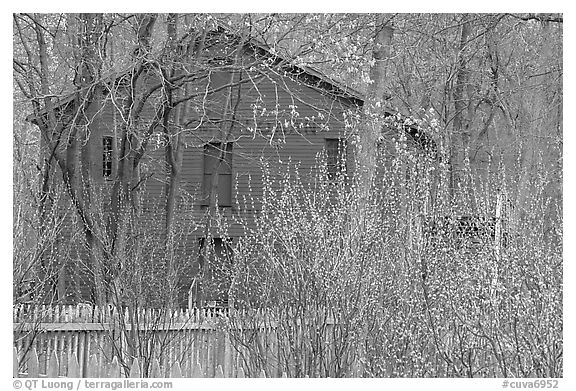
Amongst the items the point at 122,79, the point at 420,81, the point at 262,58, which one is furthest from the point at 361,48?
the point at 420,81

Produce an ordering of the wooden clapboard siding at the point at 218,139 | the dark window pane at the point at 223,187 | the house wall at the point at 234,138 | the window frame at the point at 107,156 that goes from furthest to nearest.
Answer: the dark window pane at the point at 223,187 → the window frame at the point at 107,156 → the house wall at the point at 234,138 → the wooden clapboard siding at the point at 218,139

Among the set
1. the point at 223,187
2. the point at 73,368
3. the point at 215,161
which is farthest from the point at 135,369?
the point at 223,187

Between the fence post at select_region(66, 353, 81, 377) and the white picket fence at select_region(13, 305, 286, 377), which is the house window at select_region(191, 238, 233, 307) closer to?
the white picket fence at select_region(13, 305, 286, 377)

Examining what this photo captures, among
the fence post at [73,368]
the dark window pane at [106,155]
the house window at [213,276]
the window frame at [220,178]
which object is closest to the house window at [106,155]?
the dark window pane at [106,155]

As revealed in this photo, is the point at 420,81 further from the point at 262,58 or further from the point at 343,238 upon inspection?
the point at 343,238

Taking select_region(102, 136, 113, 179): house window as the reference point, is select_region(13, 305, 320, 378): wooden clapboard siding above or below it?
below

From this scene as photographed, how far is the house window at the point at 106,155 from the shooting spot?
41.5ft

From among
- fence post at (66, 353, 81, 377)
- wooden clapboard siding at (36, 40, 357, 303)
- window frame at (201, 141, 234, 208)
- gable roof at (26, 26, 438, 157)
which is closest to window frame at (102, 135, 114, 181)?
wooden clapboard siding at (36, 40, 357, 303)

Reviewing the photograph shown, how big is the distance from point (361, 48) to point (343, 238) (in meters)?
5.72

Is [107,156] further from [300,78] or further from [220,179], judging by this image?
[300,78]

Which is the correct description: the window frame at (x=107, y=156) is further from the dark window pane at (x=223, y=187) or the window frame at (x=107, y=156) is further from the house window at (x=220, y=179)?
the dark window pane at (x=223, y=187)

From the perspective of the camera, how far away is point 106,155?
12.9 meters

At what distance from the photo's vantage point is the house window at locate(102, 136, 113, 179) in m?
12.7

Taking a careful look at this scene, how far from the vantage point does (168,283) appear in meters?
8.67
